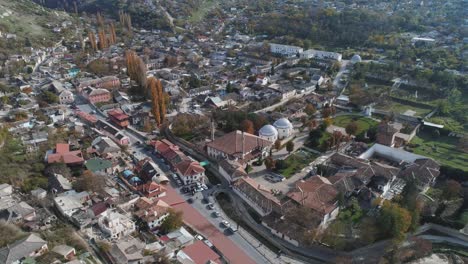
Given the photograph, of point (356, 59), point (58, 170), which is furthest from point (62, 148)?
point (356, 59)

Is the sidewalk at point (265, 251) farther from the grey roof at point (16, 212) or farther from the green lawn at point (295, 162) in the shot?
the grey roof at point (16, 212)

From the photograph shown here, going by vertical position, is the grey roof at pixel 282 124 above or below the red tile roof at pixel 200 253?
above

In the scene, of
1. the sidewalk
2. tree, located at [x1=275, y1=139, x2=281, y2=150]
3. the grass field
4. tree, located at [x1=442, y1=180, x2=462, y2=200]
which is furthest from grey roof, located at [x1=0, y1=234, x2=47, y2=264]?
the grass field

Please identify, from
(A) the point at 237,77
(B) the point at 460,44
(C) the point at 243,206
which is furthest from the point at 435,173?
(B) the point at 460,44

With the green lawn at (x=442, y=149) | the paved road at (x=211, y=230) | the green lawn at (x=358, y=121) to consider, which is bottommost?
the paved road at (x=211, y=230)

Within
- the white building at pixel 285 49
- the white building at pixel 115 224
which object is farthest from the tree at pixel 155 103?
the white building at pixel 285 49

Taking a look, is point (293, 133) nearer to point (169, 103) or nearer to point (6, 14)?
point (169, 103)
